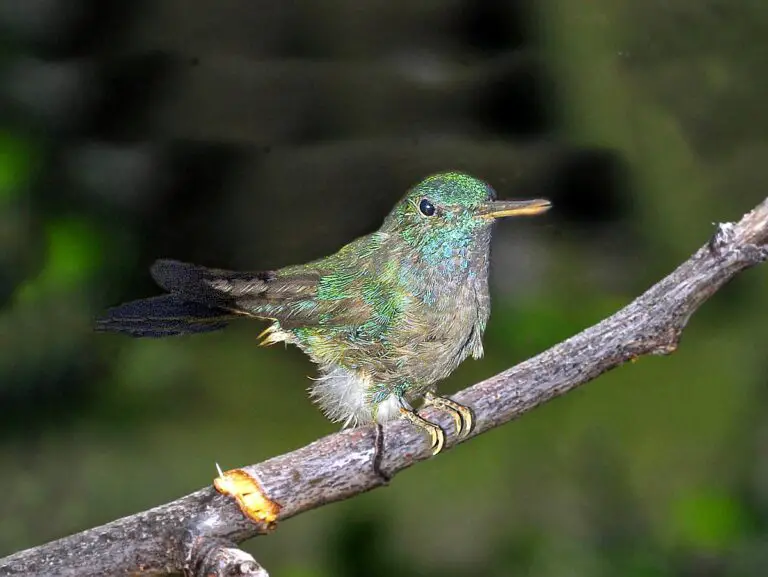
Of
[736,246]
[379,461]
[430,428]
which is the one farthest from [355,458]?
[736,246]

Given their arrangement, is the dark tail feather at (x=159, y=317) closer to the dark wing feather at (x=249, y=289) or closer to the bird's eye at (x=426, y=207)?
the dark wing feather at (x=249, y=289)

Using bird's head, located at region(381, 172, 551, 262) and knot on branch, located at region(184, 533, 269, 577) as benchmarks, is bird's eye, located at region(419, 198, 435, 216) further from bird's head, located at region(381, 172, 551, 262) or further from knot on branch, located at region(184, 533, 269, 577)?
knot on branch, located at region(184, 533, 269, 577)

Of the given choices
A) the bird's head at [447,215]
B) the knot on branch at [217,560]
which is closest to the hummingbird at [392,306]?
the bird's head at [447,215]

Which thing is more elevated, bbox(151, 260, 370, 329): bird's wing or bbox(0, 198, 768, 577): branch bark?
bbox(151, 260, 370, 329): bird's wing

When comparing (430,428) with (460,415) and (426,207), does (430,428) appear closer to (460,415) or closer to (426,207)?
(460,415)

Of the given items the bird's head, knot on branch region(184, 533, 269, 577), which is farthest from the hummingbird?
knot on branch region(184, 533, 269, 577)

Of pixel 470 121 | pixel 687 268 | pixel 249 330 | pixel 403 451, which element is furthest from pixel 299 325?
pixel 249 330

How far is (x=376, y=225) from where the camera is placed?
2.46 metres

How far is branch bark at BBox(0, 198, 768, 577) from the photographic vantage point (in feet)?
4.24

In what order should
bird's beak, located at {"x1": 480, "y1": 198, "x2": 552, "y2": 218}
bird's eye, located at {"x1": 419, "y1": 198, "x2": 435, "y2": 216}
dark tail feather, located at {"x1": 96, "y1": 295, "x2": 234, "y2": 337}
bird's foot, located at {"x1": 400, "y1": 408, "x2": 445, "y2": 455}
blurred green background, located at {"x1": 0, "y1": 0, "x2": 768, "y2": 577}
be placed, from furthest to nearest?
blurred green background, located at {"x1": 0, "y1": 0, "x2": 768, "y2": 577}
bird's foot, located at {"x1": 400, "y1": 408, "x2": 445, "y2": 455}
bird's eye, located at {"x1": 419, "y1": 198, "x2": 435, "y2": 216}
dark tail feather, located at {"x1": 96, "y1": 295, "x2": 234, "y2": 337}
bird's beak, located at {"x1": 480, "y1": 198, "x2": 552, "y2": 218}

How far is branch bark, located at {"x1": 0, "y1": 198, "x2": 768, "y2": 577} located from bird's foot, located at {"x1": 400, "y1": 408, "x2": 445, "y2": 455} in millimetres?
12

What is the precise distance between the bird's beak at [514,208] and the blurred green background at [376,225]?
1.13m

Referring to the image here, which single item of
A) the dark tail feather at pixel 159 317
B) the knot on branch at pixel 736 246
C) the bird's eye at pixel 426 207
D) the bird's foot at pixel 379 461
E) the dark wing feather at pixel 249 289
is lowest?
the bird's foot at pixel 379 461

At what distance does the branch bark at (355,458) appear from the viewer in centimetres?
129
